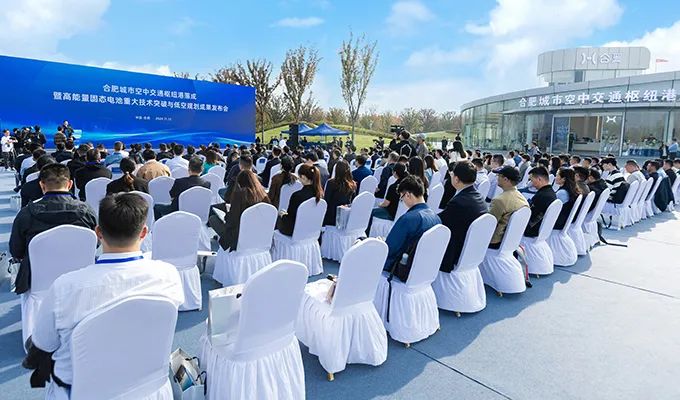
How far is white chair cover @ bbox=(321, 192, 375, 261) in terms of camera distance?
535 centimetres

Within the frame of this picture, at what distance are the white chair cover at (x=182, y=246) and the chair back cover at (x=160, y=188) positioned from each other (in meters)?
2.56

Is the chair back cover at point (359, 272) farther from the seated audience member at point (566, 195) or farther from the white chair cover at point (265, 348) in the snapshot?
the seated audience member at point (566, 195)

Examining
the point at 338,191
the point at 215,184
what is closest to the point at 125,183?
the point at 215,184

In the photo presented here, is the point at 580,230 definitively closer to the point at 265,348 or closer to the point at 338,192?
the point at 338,192

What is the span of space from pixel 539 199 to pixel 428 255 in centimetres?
247

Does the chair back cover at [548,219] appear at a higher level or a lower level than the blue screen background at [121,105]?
lower

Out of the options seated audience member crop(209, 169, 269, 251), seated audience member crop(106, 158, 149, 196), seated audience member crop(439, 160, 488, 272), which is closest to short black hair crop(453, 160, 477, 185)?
seated audience member crop(439, 160, 488, 272)

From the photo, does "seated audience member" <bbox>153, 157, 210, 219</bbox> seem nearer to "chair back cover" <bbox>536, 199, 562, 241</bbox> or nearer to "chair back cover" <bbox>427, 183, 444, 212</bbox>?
"chair back cover" <bbox>427, 183, 444, 212</bbox>

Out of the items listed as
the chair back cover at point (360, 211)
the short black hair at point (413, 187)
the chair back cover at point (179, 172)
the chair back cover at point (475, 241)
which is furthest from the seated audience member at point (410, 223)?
the chair back cover at point (179, 172)

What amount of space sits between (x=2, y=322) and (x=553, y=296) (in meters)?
5.12

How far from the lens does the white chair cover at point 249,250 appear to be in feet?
13.2

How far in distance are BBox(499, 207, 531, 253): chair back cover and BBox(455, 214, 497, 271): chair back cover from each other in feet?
1.56

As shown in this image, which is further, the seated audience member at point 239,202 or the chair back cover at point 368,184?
the chair back cover at point 368,184

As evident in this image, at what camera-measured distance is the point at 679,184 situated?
10.8 metres
